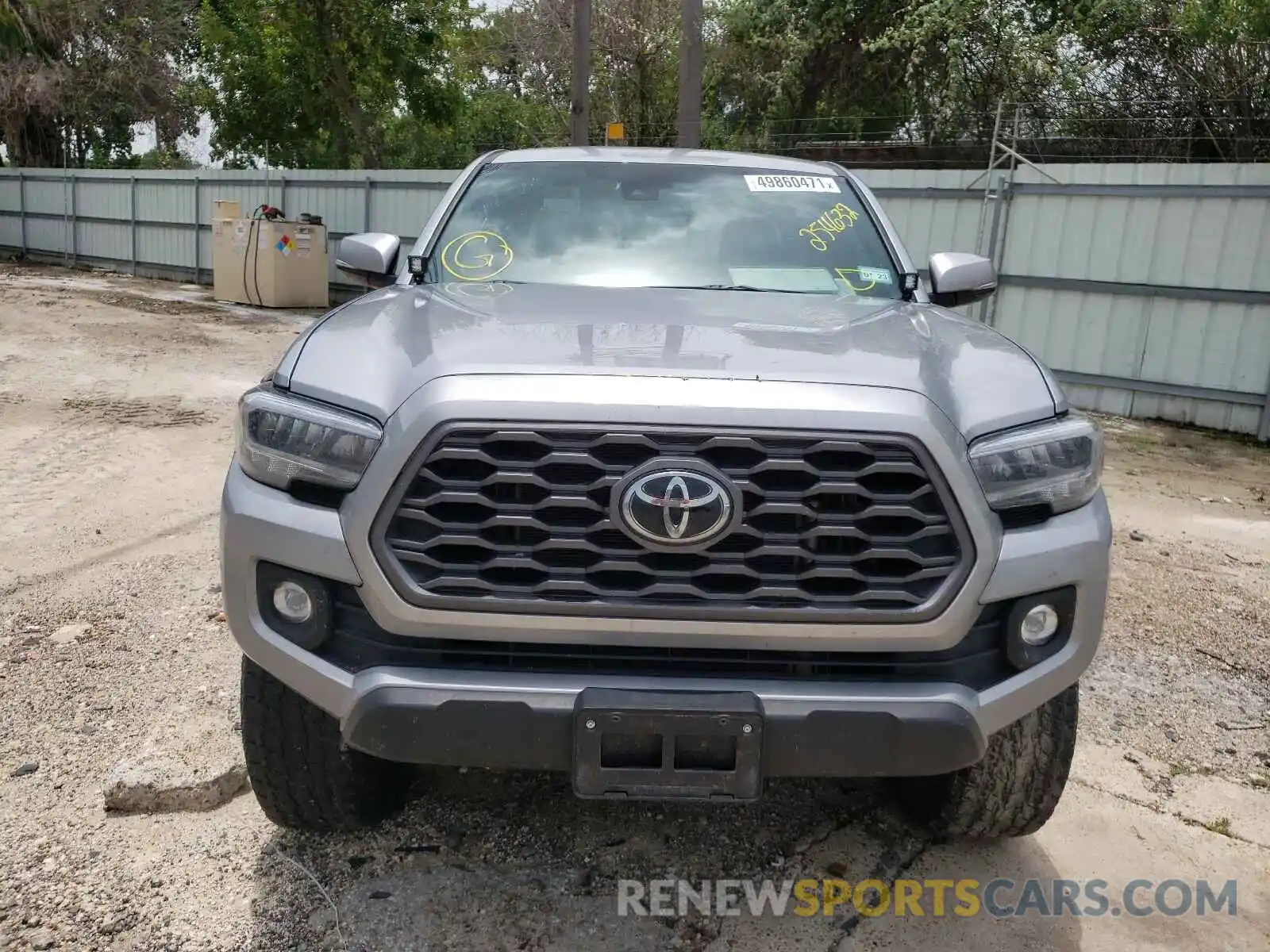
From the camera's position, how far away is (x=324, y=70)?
23500mm

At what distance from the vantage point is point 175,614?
166 inches

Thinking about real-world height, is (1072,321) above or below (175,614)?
above

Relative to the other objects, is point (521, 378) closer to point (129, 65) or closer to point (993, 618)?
point (993, 618)

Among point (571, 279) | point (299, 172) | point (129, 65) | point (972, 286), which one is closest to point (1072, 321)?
point (972, 286)

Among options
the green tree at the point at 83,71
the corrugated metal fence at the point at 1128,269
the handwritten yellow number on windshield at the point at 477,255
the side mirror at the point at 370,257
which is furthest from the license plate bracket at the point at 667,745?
the green tree at the point at 83,71

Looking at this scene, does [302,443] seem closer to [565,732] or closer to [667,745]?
[565,732]

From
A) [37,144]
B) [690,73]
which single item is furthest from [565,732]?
[37,144]

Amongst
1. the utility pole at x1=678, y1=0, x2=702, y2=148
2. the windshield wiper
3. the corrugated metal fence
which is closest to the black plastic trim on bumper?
the windshield wiper

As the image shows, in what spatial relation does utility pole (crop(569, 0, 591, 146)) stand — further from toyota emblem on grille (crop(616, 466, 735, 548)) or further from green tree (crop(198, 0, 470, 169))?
toyota emblem on grille (crop(616, 466, 735, 548))

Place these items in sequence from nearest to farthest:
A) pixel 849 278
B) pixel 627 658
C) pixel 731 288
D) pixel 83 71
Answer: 1. pixel 627 658
2. pixel 731 288
3. pixel 849 278
4. pixel 83 71

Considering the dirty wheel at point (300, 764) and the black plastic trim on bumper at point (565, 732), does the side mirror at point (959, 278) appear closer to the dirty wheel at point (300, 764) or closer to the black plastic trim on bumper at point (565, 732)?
the black plastic trim on bumper at point (565, 732)


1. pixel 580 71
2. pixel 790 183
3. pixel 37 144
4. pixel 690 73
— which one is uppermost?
pixel 580 71

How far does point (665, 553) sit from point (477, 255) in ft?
5.33

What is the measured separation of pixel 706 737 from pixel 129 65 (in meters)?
33.6
